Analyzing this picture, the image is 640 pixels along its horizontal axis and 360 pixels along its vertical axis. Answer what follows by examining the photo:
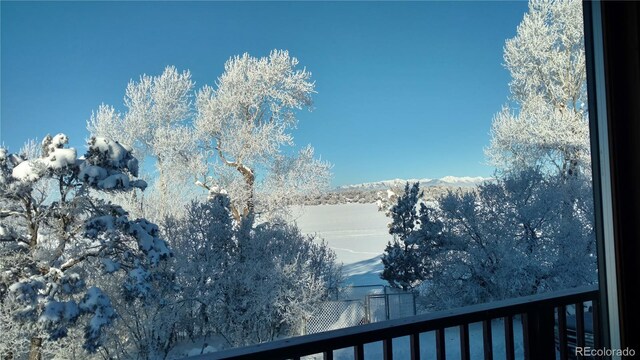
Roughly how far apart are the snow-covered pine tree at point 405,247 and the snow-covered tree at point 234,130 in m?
1.89

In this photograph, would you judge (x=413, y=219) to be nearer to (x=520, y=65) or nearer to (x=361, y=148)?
(x=361, y=148)

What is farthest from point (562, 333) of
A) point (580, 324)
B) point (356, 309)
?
point (356, 309)

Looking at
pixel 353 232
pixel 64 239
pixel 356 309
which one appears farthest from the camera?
pixel 353 232

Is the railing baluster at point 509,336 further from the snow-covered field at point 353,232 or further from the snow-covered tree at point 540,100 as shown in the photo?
the snow-covered tree at point 540,100

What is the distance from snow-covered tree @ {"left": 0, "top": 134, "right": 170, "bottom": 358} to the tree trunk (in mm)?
10

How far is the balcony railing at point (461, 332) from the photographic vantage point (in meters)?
0.84

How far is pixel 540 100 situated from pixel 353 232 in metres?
4.79

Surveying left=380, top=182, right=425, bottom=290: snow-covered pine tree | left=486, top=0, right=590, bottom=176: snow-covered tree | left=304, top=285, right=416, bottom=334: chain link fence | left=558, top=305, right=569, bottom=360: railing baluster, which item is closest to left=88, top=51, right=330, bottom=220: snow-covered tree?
left=380, top=182, right=425, bottom=290: snow-covered pine tree

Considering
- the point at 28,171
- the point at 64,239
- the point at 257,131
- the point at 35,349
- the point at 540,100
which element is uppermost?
the point at 540,100

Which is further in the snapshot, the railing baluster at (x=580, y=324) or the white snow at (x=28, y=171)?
the white snow at (x=28, y=171)

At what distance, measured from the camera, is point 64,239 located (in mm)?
5516

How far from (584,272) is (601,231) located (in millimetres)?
7383

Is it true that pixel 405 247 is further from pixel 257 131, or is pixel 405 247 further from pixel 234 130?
pixel 234 130

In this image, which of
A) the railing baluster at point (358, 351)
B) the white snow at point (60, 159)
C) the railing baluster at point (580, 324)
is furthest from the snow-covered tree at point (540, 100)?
the railing baluster at point (358, 351)
